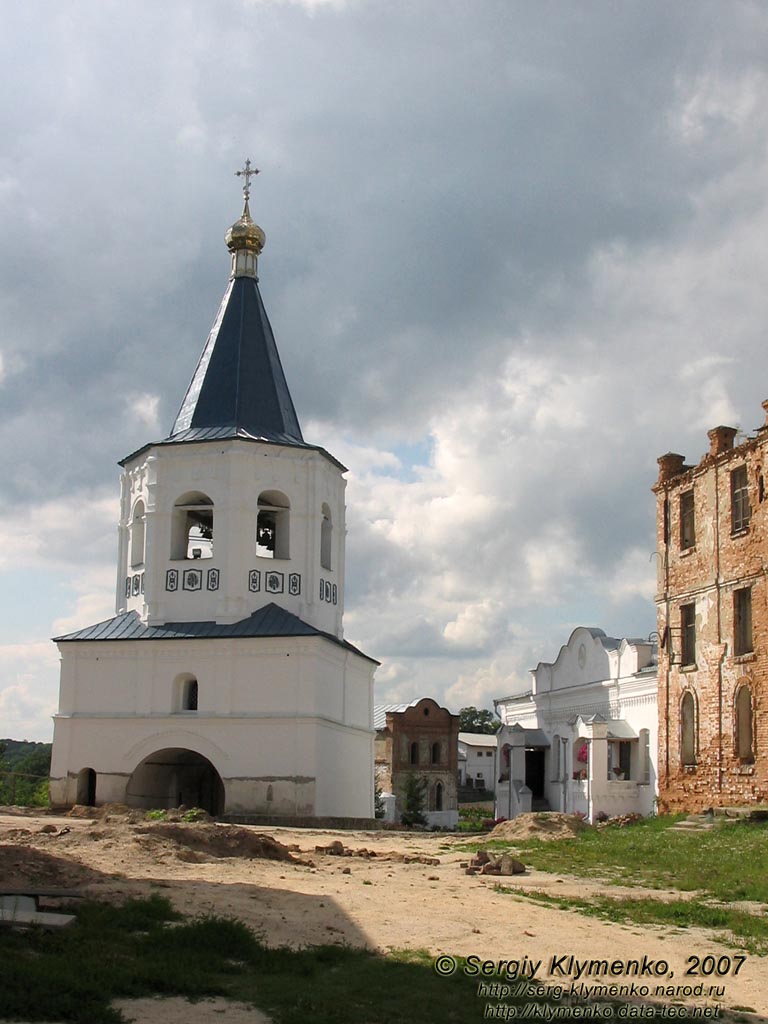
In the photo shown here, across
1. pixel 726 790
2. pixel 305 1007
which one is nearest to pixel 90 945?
pixel 305 1007

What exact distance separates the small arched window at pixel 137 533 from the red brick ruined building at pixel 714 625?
13.5 meters

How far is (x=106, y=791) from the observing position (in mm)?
28594

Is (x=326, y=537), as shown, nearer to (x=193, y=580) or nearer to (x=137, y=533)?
(x=193, y=580)

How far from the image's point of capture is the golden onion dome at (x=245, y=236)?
34.6 metres

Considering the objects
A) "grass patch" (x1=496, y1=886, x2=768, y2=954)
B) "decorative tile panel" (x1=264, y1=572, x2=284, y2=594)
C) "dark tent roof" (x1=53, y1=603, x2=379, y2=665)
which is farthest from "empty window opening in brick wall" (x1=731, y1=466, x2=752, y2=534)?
"grass patch" (x1=496, y1=886, x2=768, y2=954)

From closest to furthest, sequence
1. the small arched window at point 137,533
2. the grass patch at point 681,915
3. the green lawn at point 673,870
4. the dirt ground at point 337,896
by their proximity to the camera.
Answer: the dirt ground at point 337,896 < the grass patch at point 681,915 < the green lawn at point 673,870 < the small arched window at point 137,533

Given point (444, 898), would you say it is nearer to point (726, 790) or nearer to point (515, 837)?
point (515, 837)

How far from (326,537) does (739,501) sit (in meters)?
11.8

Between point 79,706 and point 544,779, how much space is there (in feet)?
49.3

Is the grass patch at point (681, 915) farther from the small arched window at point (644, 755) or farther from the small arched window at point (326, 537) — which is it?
the small arched window at point (326, 537)

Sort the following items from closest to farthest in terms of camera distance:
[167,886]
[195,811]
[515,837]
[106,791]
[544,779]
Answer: [167,886] → [515,837] → [195,811] → [106,791] → [544,779]

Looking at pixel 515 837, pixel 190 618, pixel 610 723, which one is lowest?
pixel 515 837

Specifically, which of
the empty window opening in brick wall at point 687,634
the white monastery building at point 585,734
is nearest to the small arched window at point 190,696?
the white monastery building at point 585,734

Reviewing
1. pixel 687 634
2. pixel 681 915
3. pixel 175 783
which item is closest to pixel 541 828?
pixel 687 634
